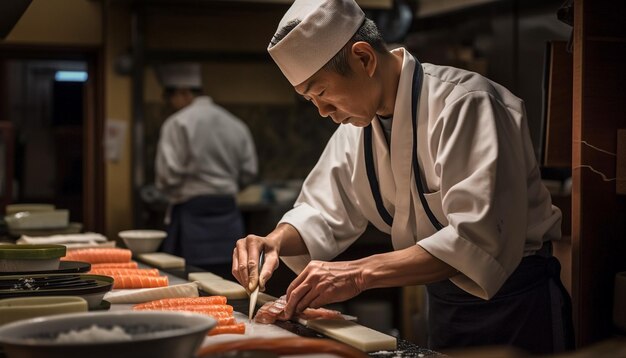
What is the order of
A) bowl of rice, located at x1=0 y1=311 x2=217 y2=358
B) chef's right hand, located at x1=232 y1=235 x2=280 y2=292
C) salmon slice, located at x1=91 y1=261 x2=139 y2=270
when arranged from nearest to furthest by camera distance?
1. bowl of rice, located at x1=0 y1=311 x2=217 y2=358
2. chef's right hand, located at x1=232 y1=235 x2=280 y2=292
3. salmon slice, located at x1=91 y1=261 x2=139 y2=270

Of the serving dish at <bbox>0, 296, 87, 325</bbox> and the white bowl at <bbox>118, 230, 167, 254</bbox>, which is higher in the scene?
the serving dish at <bbox>0, 296, 87, 325</bbox>

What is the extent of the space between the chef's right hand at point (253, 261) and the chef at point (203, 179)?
3.17 m

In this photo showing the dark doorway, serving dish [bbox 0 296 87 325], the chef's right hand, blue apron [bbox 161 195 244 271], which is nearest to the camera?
serving dish [bbox 0 296 87 325]

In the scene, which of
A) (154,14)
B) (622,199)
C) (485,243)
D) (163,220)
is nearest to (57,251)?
(485,243)

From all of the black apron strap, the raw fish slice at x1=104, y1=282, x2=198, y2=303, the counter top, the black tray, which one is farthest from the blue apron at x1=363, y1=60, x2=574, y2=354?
the black tray

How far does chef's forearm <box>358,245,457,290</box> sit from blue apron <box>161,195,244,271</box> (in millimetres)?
3575

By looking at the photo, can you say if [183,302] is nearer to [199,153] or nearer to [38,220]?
[38,220]

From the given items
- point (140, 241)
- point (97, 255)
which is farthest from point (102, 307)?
point (140, 241)

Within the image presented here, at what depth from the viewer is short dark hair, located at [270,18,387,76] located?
2201 millimetres

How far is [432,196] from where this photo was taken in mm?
2199

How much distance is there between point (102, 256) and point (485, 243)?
1.30 meters

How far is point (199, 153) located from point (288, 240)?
10.9 feet

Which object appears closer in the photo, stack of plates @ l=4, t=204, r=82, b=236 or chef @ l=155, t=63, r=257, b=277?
stack of plates @ l=4, t=204, r=82, b=236

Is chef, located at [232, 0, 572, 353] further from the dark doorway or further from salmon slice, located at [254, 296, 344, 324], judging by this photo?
the dark doorway
